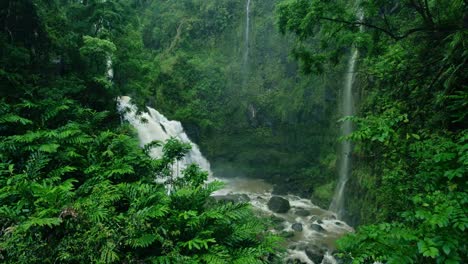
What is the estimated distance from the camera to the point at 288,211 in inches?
633

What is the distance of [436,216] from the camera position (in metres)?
2.65

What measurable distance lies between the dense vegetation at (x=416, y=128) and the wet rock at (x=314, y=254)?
115 inches

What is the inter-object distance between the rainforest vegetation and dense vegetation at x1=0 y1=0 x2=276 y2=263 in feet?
0.09

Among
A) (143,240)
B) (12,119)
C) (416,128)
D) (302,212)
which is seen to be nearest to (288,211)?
(302,212)

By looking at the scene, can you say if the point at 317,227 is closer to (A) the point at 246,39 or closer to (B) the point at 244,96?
(B) the point at 244,96

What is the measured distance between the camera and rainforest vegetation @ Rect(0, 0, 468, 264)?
370 cm

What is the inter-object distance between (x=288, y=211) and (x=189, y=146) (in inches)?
409

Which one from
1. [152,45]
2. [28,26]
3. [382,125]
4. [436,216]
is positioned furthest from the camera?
[152,45]

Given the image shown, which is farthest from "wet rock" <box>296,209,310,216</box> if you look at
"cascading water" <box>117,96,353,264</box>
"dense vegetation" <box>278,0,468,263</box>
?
"dense vegetation" <box>278,0,468,263</box>

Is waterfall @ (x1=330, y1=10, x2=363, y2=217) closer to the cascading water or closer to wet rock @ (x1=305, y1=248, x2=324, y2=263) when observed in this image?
the cascading water

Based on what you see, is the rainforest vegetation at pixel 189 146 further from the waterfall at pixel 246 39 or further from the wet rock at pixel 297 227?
the waterfall at pixel 246 39

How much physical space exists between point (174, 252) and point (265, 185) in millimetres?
16975

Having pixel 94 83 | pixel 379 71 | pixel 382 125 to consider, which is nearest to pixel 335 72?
pixel 379 71

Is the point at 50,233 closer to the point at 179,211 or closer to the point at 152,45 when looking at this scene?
the point at 179,211
